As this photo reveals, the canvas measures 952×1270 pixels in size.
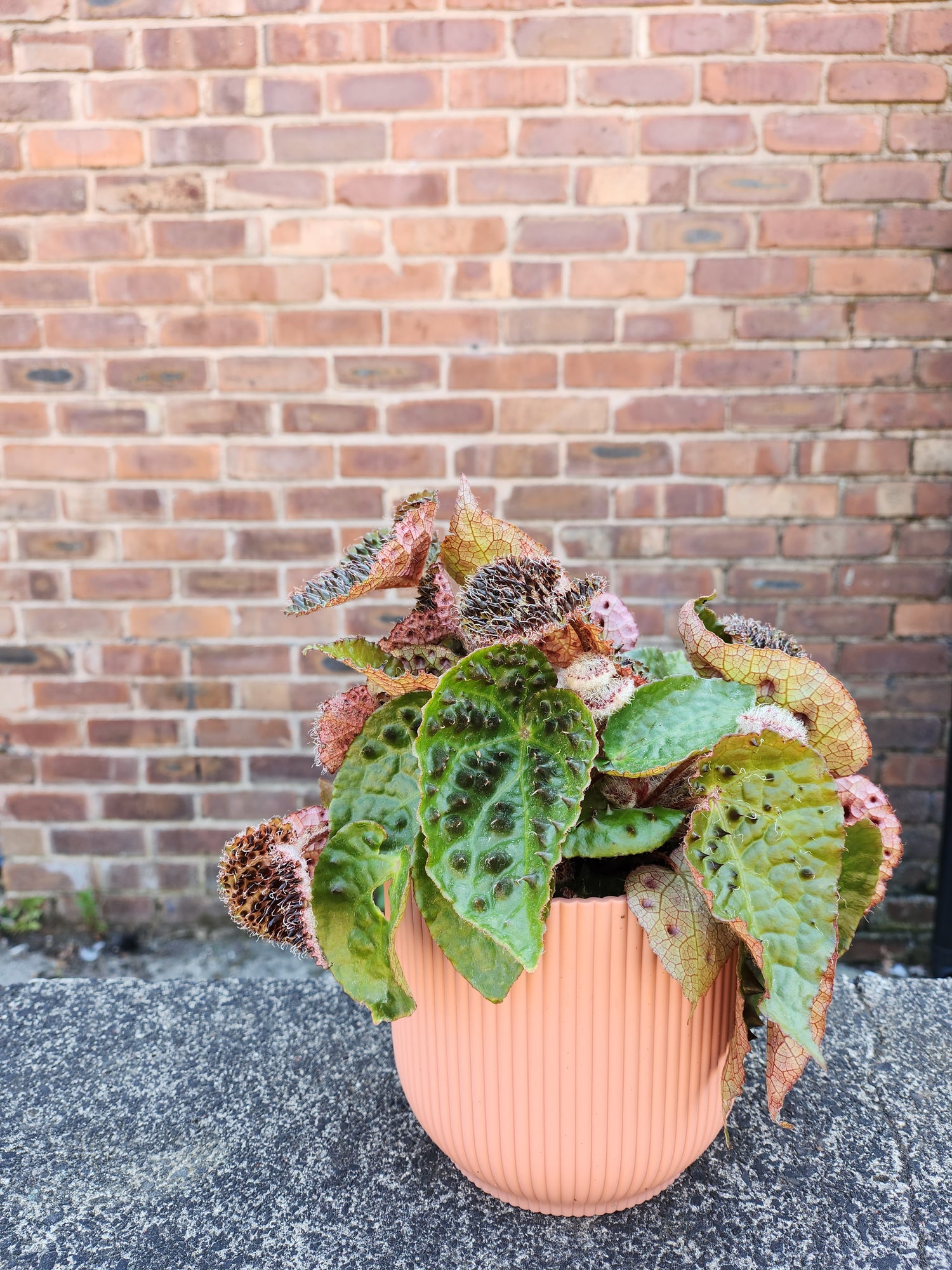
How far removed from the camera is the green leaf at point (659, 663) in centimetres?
65

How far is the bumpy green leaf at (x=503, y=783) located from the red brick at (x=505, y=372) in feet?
3.32

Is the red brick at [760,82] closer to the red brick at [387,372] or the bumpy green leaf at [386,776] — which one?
the red brick at [387,372]

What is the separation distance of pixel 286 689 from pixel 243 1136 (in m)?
0.95

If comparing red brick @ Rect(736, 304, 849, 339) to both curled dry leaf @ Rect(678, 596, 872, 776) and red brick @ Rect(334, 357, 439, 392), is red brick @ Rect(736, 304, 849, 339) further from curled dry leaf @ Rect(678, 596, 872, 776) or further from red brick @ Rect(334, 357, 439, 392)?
curled dry leaf @ Rect(678, 596, 872, 776)

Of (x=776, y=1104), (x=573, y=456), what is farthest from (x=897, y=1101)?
(x=573, y=456)

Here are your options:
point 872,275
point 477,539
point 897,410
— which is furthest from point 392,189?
point 477,539

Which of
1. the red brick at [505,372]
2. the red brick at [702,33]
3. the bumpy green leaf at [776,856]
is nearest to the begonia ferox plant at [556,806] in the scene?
the bumpy green leaf at [776,856]

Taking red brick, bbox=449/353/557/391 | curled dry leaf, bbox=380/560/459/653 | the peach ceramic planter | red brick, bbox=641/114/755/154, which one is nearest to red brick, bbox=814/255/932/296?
red brick, bbox=641/114/755/154

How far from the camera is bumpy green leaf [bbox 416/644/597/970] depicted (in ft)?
1.57

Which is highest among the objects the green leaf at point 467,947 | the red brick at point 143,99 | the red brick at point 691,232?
the red brick at point 143,99

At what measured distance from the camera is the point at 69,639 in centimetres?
157

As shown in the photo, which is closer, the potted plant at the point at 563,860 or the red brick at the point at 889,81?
the potted plant at the point at 563,860

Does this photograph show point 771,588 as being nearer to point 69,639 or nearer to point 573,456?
point 573,456

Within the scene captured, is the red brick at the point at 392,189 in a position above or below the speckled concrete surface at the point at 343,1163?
above
